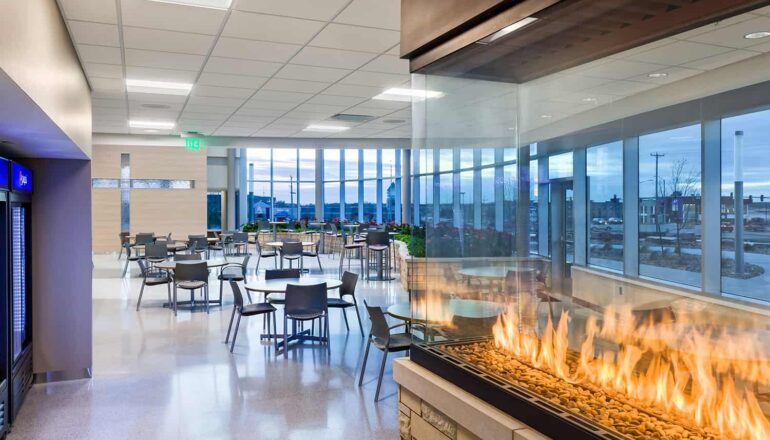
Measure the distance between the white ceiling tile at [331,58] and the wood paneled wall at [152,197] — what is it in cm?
1194

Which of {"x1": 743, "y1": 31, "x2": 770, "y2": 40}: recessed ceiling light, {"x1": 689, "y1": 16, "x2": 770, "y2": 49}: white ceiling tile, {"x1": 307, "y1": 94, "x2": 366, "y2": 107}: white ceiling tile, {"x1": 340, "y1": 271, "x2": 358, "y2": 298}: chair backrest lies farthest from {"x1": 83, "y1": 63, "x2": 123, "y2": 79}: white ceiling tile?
{"x1": 743, "y1": 31, "x2": 770, "y2": 40}: recessed ceiling light

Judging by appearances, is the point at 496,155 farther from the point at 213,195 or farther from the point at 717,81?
the point at 213,195

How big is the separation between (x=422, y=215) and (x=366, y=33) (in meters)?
1.58

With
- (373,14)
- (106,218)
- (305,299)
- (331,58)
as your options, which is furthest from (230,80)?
(106,218)

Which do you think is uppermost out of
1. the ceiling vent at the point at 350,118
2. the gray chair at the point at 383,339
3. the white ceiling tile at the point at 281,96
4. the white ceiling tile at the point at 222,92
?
the ceiling vent at the point at 350,118

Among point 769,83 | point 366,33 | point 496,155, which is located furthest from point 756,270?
point 366,33

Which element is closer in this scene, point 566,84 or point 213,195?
point 566,84

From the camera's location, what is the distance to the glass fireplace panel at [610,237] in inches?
81.0

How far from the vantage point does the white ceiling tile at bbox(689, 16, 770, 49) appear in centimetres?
189

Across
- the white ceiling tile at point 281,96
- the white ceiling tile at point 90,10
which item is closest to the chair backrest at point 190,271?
the white ceiling tile at point 281,96

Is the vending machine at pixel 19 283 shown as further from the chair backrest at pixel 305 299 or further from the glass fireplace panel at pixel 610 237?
the glass fireplace panel at pixel 610 237

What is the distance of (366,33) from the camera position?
4.20 m

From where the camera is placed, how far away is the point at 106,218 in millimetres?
15203

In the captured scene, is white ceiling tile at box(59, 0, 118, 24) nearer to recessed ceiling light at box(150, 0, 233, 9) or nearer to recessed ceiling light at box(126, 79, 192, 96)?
recessed ceiling light at box(150, 0, 233, 9)
